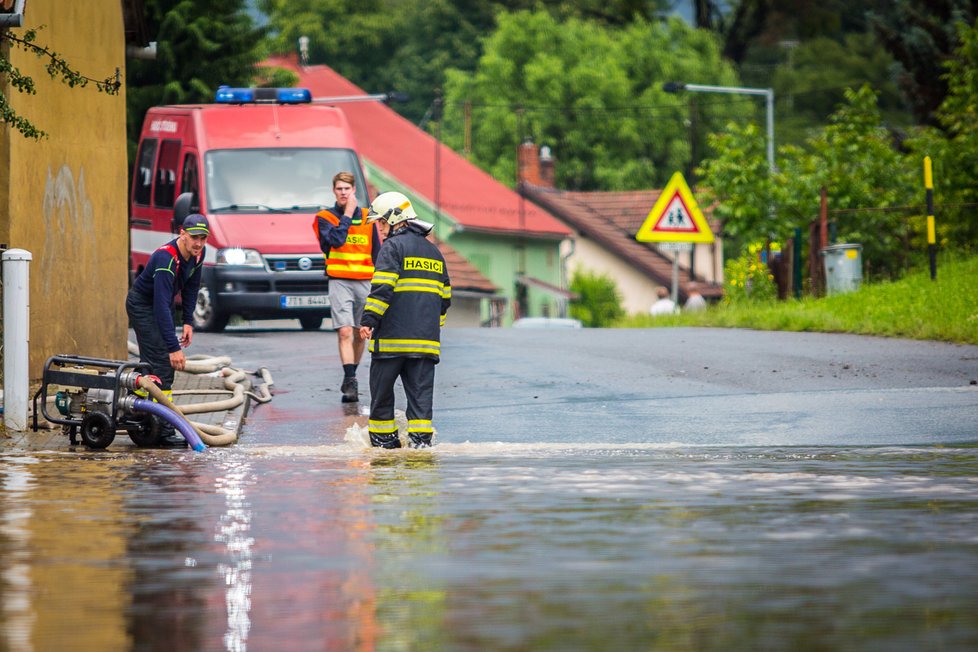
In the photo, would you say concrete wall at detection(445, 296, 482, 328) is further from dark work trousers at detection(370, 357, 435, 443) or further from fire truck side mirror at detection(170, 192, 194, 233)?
dark work trousers at detection(370, 357, 435, 443)

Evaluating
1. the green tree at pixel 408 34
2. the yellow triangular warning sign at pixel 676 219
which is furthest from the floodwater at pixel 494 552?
the green tree at pixel 408 34

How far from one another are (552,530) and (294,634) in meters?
2.69

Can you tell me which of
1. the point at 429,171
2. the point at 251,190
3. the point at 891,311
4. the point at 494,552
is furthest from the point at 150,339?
the point at 429,171

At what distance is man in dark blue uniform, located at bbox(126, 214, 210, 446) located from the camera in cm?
1367

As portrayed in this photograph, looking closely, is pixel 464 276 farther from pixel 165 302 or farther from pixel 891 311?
pixel 165 302

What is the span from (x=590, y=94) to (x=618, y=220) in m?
6.34

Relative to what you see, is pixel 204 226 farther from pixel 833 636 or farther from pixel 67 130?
pixel 833 636

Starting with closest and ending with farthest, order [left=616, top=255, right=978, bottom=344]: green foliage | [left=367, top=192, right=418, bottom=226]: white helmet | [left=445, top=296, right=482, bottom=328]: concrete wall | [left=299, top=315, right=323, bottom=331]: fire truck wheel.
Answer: [left=367, top=192, right=418, bottom=226]: white helmet
[left=616, top=255, right=978, bottom=344]: green foliage
[left=299, top=315, right=323, bottom=331]: fire truck wheel
[left=445, top=296, right=482, bottom=328]: concrete wall

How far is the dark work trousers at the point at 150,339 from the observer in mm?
13805

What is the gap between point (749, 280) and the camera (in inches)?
1222

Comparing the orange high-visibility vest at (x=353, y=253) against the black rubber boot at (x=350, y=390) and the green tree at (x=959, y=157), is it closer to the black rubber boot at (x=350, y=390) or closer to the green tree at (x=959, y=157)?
the black rubber boot at (x=350, y=390)

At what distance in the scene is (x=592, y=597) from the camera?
22.6ft

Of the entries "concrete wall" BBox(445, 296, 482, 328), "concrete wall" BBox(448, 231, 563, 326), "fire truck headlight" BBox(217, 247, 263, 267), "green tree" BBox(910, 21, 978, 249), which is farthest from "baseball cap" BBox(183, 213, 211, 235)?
"concrete wall" BBox(448, 231, 563, 326)

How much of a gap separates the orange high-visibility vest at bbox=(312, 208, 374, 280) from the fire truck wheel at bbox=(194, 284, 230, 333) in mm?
8075
